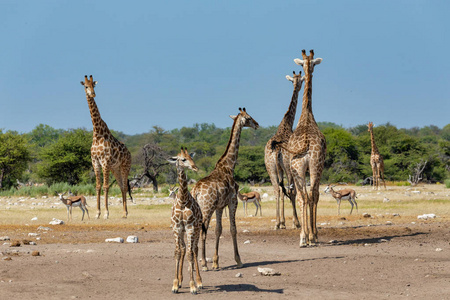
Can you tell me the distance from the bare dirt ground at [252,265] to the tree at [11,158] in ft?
77.0

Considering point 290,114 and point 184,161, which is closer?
point 184,161

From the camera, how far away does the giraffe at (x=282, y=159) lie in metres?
16.7

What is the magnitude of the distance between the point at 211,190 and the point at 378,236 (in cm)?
647

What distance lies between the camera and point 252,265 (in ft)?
38.1

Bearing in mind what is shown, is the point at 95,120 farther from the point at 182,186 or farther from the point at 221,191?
the point at 182,186

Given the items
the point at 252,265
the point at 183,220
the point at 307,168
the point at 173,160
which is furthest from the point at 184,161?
the point at 307,168

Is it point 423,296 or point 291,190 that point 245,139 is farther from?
point 423,296

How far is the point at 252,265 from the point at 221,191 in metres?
1.69

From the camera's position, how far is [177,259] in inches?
359

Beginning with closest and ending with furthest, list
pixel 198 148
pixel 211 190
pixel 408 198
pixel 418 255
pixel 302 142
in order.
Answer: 1. pixel 211 190
2. pixel 418 255
3. pixel 302 142
4. pixel 408 198
5. pixel 198 148

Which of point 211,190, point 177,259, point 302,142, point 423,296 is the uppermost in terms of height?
point 302,142

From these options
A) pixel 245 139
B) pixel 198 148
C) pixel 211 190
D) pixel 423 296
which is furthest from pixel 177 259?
pixel 245 139

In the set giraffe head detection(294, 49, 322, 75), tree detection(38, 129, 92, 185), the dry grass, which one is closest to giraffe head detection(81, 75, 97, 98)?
the dry grass

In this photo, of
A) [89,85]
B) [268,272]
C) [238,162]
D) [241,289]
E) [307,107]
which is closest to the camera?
[241,289]
